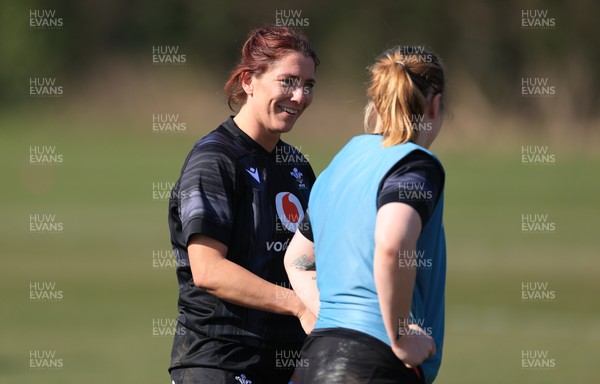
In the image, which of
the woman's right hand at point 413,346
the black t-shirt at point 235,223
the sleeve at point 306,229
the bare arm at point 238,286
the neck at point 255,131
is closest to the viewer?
the woman's right hand at point 413,346

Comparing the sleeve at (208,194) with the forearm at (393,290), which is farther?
the sleeve at (208,194)

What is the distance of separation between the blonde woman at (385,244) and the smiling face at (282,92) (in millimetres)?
882

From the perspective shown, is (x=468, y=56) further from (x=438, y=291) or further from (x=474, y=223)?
(x=438, y=291)

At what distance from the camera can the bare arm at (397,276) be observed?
10.9ft

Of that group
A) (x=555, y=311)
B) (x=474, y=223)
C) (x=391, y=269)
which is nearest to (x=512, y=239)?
(x=474, y=223)

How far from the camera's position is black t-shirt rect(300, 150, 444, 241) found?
3381 mm

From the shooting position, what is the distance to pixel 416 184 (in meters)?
3.42

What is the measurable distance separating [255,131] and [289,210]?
340 millimetres

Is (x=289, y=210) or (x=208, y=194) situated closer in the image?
(x=208, y=194)

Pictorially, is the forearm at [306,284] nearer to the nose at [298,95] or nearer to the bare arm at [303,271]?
the bare arm at [303,271]

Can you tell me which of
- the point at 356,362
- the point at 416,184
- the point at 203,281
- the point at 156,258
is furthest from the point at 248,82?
the point at 156,258

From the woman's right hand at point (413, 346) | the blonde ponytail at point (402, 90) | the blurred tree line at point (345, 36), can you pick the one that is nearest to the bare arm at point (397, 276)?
the woman's right hand at point (413, 346)

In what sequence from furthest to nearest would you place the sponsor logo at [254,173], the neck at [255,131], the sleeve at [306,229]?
the neck at [255,131]
the sponsor logo at [254,173]
the sleeve at [306,229]

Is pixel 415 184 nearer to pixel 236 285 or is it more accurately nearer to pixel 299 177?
pixel 236 285
